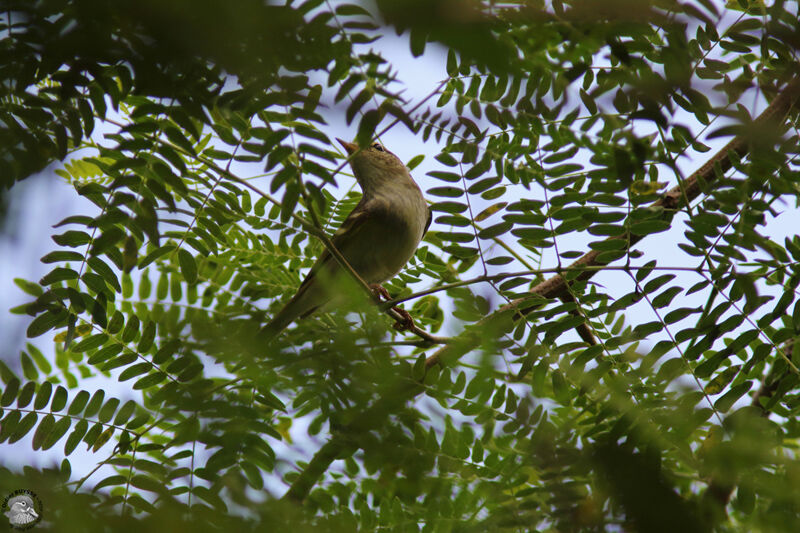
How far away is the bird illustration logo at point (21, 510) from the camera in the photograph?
164 cm

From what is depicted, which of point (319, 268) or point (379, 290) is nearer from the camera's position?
point (319, 268)

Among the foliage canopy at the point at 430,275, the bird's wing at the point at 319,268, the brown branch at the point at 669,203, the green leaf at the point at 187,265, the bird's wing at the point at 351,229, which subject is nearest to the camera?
the foliage canopy at the point at 430,275

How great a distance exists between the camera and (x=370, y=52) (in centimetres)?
219

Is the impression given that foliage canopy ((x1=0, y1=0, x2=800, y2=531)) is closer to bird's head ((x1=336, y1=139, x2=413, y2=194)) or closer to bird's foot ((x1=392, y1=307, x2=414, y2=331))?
Result: bird's foot ((x1=392, y1=307, x2=414, y2=331))

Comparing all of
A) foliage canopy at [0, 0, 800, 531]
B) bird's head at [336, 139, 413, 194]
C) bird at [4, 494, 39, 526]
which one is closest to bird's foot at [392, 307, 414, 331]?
foliage canopy at [0, 0, 800, 531]

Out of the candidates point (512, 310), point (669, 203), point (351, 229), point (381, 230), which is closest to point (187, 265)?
point (351, 229)

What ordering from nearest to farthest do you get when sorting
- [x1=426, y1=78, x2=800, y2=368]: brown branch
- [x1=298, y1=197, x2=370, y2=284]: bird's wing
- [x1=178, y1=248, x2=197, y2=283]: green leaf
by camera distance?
[x1=426, y1=78, x2=800, y2=368]: brown branch
[x1=178, y1=248, x2=197, y2=283]: green leaf
[x1=298, y1=197, x2=370, y2=284]: bird's wing

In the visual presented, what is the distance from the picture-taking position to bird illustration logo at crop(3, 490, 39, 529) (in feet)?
5.39

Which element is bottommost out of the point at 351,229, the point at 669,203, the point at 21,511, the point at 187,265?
the point at 21,511

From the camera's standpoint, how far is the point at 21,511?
1750 millimetres

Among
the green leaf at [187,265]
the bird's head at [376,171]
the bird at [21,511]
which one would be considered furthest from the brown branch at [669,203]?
the bird's head at [376,171]

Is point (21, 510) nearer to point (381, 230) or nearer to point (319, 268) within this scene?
point (319, 268)

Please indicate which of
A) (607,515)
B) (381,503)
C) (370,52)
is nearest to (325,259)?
(381,503)

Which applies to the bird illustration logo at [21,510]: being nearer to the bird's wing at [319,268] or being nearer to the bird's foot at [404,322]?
the bird's wing at [319,268]
